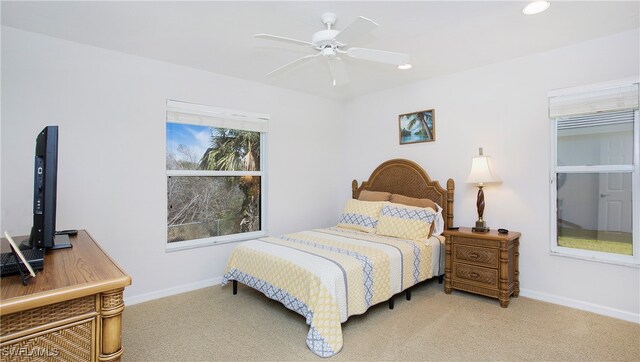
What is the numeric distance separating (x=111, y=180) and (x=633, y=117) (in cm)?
465

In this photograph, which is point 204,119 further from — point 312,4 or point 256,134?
point 312,4

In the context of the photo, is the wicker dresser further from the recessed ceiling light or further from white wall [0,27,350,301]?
the recessed ceiling light

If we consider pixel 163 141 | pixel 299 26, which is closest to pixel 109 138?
pixel 163 141

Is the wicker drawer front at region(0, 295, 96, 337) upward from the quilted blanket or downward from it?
upward

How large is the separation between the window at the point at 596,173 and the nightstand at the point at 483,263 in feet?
1.57

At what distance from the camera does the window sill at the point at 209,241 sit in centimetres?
348

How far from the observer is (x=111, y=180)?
119 inches

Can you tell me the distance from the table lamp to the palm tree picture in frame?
730mm

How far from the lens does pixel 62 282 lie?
112cm

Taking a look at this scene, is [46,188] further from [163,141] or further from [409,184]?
[409,184]

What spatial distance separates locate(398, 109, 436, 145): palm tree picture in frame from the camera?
4004 millimetres

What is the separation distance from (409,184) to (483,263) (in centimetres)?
133

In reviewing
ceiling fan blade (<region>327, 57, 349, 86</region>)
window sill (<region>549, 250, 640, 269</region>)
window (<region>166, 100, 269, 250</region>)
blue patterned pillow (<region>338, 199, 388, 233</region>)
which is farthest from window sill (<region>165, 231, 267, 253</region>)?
window sill (<region>549, 250, 640, 269</region>)

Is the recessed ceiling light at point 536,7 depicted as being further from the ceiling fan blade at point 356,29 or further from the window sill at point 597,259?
the window sill at point 597,259
